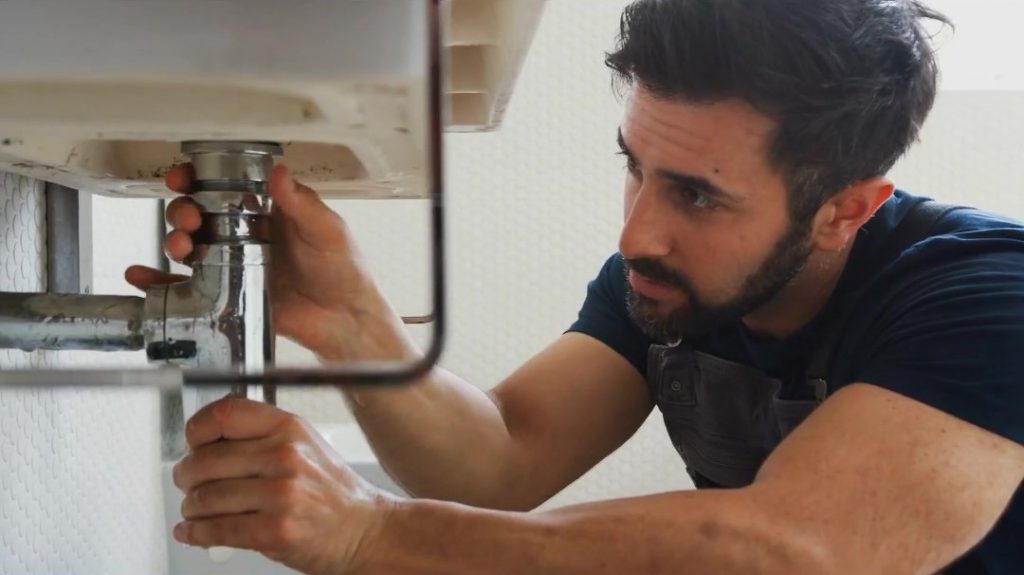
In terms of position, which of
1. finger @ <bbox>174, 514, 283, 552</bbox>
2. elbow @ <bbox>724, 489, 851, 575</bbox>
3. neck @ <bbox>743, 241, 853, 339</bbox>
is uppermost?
neck @ <bbox>743, 241, 853, 339</bbox>

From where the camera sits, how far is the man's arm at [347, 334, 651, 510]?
0.77m

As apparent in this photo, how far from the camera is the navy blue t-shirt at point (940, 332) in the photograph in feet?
1.99

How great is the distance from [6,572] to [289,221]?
0.27 m

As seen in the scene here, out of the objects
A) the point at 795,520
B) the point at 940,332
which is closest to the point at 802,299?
the point at 940,332

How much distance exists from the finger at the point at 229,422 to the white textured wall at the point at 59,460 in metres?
0.16

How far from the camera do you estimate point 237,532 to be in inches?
18.7

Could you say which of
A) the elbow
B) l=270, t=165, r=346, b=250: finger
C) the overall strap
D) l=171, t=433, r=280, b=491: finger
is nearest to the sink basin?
l=270, t=165, r=346, b=250: finger

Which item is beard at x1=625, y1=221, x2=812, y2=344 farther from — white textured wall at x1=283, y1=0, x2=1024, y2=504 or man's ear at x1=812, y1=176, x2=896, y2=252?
white textured wall at x1=283, y1=0, x2=1024, y2=504

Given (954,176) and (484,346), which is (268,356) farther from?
(954,176)

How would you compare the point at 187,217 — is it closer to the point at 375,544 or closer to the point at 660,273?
the point at 375,544

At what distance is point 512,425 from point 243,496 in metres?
0.43

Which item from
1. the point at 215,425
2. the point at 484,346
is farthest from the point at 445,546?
the point at 484,346

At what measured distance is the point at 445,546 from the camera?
52 centimetres

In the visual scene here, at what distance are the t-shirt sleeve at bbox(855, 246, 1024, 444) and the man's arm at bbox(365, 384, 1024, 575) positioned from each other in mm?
15
